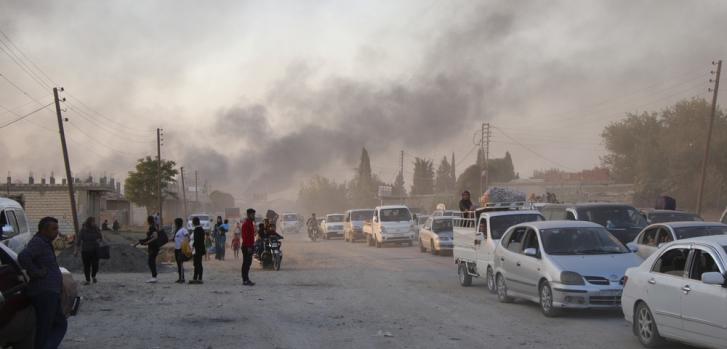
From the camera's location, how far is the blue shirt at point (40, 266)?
8.20 meters

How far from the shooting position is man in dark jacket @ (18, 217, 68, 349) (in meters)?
8.21

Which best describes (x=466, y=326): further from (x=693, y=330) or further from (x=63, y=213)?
(x=63, y=213)

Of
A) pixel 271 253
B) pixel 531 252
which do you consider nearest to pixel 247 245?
pixel 271 253

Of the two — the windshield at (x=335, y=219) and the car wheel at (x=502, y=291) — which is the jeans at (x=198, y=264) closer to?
the car wheel at (x=502, y=291)

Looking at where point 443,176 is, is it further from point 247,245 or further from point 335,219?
point 247,245

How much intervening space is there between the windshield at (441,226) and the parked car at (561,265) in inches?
674

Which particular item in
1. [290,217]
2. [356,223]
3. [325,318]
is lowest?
[325,318]

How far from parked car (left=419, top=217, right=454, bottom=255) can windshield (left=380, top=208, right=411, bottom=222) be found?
6650mm

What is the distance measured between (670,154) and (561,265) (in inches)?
2122

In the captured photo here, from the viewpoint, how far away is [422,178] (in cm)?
12281

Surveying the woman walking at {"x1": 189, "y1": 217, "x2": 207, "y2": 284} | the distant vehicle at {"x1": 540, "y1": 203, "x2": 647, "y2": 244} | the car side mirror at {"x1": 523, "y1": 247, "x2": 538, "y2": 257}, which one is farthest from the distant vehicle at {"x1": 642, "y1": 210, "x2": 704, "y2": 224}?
the woman walking at {"x1": 189, "y1": 217, "x2": 207, "y2": 284}

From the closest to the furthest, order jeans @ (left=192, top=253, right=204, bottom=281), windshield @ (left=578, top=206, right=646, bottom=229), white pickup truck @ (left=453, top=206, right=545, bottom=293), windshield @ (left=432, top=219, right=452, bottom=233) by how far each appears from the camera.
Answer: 1. white pickup truck @ (left=453, top=206, right=545, bottom=293)
2. jeans @ (left=192, top=253, right=204, bottom=281)
3. windshield @ (left=578, top=206, right=646, bottom=229)
4. windshield @ (left=432, top=219, right=452, bottom=233)

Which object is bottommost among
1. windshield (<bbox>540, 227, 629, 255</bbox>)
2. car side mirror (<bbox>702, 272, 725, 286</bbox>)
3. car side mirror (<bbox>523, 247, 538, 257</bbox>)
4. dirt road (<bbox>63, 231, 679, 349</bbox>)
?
dirt road (<bbox>63, 231, 679, 349</bbox>)

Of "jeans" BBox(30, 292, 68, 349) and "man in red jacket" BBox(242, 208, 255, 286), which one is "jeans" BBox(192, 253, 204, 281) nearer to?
"man in red jacket" BBox(242, 208, 255, 286)
